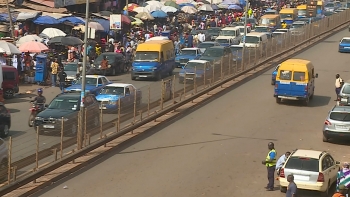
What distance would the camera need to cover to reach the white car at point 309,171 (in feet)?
60.7

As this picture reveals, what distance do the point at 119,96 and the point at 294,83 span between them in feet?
28.6

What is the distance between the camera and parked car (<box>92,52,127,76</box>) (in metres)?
41.2

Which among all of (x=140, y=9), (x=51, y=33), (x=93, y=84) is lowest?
(x=93, y=84)

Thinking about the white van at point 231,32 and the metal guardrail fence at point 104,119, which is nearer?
the metal guardrail fence at point 104,119

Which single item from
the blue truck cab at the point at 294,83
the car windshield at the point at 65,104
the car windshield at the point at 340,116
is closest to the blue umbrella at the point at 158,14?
the blue truck cab at the point at 294,83

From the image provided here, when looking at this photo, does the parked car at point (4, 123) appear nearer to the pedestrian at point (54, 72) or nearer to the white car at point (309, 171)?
the white car at point (309, 171)

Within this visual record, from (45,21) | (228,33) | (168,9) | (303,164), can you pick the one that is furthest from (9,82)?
(168,9)

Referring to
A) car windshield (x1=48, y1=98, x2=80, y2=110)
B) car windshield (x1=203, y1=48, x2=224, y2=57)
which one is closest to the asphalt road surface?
car windshield (x1=48, y1=98, x2=80, y2=110)

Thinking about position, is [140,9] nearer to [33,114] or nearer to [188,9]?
[188,9]

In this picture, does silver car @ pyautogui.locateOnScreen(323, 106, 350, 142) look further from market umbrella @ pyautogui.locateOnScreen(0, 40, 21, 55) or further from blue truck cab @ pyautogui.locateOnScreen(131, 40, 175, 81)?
market umbrella @ pyautogui.locateOnScreen(0, 40, 21, 55)

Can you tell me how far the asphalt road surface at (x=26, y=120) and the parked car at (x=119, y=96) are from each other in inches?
15.2

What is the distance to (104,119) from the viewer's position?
22.9m

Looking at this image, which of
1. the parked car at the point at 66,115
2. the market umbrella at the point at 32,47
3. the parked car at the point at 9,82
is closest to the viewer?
the parked car at the point at 66,115

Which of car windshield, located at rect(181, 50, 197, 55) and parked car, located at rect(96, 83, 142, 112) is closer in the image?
parked car, located at rect(96, 83, 142, 112)
